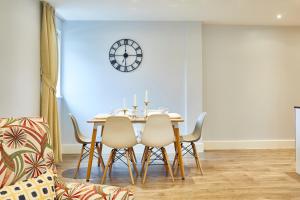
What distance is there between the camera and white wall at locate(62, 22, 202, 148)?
16.4 ft

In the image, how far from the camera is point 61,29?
4918 millimetres

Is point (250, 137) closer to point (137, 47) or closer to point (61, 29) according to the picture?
point (137, 47)

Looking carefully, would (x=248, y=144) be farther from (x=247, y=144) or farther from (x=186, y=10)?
(x=186, y=10)

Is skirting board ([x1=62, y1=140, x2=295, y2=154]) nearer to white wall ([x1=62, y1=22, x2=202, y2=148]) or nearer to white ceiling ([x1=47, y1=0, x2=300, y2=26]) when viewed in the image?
white wall ([x1=62, y1=22, x2=202, y2=148])

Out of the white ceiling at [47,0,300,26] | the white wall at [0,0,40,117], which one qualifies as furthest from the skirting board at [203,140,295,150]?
the white wall at [0,0,40,117]

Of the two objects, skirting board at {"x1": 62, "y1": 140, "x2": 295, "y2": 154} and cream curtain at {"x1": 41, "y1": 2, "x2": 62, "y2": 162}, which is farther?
skirting board at {"x1": 62, "y1": 140, "x2": 295, "y2": 154}

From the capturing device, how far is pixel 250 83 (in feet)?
17.4

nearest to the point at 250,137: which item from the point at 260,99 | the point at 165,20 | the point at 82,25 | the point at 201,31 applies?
the point at 260,99

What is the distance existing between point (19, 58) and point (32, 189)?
2300 mm

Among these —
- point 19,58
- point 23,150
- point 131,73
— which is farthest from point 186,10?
point 23,150

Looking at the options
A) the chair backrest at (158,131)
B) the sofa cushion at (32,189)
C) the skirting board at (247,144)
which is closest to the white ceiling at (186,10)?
the chair backrest at (158,131)

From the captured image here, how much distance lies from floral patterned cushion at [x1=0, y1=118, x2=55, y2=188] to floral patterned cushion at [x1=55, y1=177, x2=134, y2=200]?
0.17 metres

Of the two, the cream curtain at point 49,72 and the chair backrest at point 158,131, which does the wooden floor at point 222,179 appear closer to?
the chair backrest at point 158,131

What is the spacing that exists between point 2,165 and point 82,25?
4.05 m
